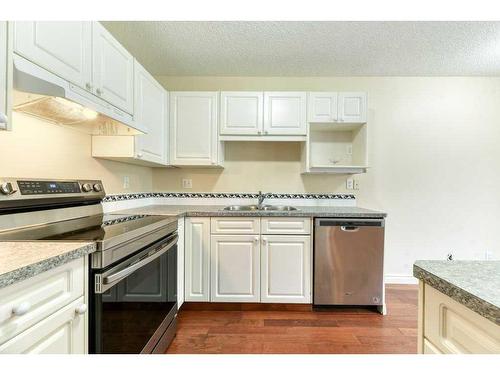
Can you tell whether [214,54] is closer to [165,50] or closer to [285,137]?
[165,50]

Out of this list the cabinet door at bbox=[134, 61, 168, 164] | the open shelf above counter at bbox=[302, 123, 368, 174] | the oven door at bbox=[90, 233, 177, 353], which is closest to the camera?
the oven door at bbox=[90, 233, 177, 353]

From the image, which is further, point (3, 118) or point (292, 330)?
point (292, 330)

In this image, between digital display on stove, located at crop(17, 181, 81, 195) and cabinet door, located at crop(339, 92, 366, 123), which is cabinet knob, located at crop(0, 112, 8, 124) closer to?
digital display on stove, located at crop(17, 181, 81, 195)

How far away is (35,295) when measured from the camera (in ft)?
2.41

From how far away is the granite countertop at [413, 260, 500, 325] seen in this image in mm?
503

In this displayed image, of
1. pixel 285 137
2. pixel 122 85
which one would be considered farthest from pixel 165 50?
pixel 285 137

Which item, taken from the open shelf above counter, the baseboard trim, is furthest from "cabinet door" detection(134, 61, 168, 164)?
the baseboard trim

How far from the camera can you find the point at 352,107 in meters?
2.56

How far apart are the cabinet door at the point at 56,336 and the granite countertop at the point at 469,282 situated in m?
1.02

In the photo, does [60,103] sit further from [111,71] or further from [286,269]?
[286,269]

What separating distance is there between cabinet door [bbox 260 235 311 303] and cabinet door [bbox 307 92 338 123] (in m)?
1.15

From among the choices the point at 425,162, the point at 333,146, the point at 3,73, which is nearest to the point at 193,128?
the point at 333,146

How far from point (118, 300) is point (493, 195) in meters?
3.72

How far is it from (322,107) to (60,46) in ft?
6.75
